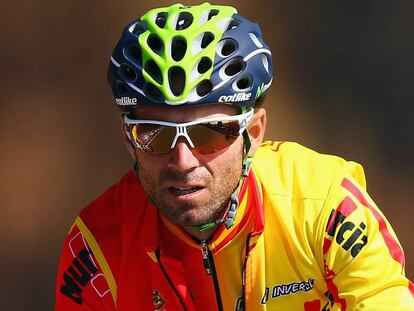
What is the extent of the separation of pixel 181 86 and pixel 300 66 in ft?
5.63

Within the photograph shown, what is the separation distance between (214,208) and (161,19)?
49 cm

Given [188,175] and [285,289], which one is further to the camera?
[285,289]

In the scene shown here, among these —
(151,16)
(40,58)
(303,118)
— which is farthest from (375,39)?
(151,16)

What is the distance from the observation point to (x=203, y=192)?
6.40ft

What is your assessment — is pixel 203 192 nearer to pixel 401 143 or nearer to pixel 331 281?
pixel 331 281

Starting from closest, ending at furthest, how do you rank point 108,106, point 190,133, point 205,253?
point 190,133 → point 205,253 → point 108,106

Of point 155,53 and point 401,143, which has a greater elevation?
point 155,53

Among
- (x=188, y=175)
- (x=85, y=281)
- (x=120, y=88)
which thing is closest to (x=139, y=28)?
(x=120, y=88)

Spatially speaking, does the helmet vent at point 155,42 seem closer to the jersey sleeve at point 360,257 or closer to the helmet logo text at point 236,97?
the helmet logo text at point 236,97

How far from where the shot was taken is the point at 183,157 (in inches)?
75.2

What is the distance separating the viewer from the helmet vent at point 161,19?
2062 millimetres

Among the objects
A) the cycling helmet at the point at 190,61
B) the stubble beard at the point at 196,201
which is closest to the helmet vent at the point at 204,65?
the cycling helmet at the point at 190,61

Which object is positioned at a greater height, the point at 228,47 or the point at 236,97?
the point at 228,47

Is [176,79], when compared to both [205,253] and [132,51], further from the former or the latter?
[205,253]
